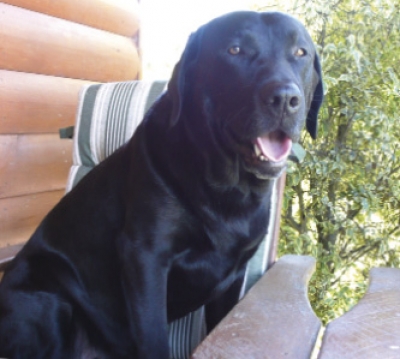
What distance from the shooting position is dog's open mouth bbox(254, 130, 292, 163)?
0.98 metres

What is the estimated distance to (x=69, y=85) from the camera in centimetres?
201

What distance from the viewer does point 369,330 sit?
33.4 inches

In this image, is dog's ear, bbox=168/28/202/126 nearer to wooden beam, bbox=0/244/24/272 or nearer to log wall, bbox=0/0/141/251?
wooden beam, bbox=0/244/24/272

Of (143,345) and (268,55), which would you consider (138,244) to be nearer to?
(143,345)

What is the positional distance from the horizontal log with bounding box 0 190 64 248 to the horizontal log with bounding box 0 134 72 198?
0.03 meters

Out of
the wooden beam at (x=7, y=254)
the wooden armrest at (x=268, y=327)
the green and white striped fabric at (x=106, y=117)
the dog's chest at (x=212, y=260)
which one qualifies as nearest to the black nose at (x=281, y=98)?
the dog's chest at (x=212, y=260)

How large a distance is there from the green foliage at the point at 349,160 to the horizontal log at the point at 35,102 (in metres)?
0.97

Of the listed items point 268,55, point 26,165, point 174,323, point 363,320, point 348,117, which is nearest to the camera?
point 363,320

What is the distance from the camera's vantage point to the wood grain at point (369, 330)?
2.53 feet

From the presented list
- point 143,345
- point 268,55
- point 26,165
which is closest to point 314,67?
point 268,55

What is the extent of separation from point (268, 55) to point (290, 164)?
1048 millimetres

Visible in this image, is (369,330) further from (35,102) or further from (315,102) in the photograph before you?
(35,102)

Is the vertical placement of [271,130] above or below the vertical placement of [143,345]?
above

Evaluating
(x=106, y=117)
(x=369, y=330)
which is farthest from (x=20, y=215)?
(x=369, y=330)
